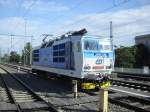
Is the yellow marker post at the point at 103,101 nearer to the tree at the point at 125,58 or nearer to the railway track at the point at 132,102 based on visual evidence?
the railway track at the point at 132,102

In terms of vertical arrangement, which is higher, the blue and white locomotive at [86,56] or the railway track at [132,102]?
the blue and white locomotive at [86,56]

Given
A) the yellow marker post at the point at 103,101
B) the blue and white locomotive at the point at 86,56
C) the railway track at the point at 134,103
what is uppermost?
the blue and white locomotive at the point at 86,56

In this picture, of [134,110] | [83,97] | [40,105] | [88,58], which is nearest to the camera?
[134,110]

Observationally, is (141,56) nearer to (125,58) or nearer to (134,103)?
(125,58)

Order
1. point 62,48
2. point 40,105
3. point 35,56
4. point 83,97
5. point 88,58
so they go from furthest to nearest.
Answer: point 35,56
point 62,48
point 88,58
point 83,97
point 40,105

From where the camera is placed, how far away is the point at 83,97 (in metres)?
15.2

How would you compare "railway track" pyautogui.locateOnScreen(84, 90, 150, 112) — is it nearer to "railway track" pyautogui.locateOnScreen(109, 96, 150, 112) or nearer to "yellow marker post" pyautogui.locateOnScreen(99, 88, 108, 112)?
"railway track" pyautogui.locateOnScreen(109, 96, 150, 112)

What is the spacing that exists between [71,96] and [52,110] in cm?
377

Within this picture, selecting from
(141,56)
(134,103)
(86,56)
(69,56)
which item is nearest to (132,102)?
(134,103)

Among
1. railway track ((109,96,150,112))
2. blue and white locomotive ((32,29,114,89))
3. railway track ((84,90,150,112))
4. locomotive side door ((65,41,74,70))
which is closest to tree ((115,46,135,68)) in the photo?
blue and white locomotive ((32,29,114,89))

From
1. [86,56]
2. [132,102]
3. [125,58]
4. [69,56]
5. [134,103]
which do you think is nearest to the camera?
[134,103]

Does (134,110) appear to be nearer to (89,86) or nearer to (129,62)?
(89,86)

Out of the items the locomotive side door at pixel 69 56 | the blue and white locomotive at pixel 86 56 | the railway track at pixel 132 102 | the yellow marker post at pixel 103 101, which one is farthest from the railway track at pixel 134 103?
the locomotive side door at pixel 69 56

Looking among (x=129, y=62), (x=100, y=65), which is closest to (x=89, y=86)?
(x=100, y=65)
